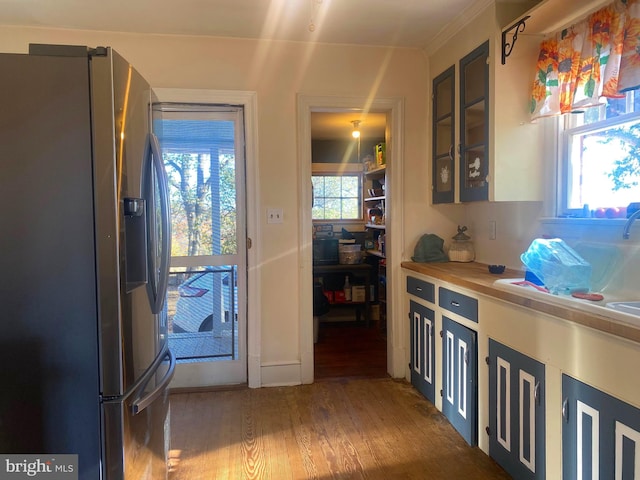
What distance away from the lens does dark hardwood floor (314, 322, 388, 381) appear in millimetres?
3318

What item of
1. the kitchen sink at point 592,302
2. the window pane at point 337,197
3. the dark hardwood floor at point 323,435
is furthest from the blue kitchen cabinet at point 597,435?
the window pane at point 337,197

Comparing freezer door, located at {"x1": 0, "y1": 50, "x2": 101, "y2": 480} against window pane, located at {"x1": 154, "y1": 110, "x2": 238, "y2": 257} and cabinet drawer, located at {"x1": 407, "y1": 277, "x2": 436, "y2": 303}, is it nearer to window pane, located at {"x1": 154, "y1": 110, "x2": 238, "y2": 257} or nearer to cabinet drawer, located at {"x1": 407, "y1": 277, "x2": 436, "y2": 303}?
window pane, located at {"x1": 154, "y1": 110, "x2": 238, "y2": 257}

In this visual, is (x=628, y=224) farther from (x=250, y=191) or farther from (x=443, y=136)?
(x=250, y=191)

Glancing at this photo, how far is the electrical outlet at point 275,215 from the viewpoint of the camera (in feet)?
9.82

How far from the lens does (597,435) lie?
1.44 metres

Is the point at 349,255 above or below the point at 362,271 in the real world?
above

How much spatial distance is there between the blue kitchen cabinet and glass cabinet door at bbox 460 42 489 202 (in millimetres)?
1195

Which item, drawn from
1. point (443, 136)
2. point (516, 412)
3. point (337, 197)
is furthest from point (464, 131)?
point (337, 197)

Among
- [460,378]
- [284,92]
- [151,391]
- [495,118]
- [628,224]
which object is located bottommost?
[460,378]

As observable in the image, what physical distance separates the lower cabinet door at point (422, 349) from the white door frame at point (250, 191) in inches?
41.7

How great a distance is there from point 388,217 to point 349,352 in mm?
1307

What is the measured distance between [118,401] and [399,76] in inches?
106

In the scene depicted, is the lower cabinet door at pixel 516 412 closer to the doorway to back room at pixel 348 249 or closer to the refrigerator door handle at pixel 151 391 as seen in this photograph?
the doorway to back room at pixel 348 249

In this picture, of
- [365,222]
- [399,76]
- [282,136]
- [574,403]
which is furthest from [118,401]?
[365,222]
